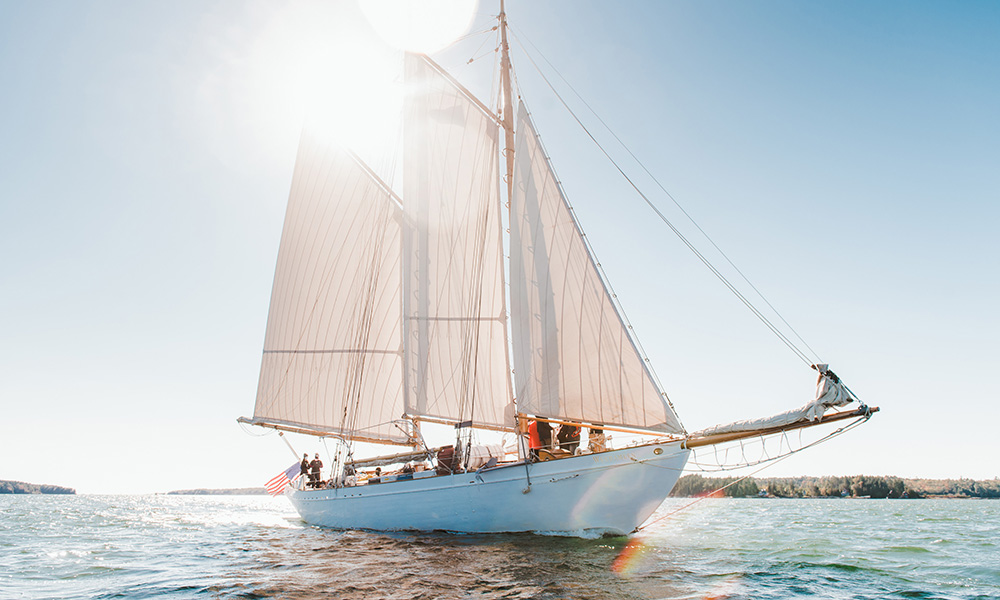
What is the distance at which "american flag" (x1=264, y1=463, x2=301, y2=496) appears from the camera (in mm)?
34188

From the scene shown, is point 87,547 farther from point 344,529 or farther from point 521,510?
point 521,510

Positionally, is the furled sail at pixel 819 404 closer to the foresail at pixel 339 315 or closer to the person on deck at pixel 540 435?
the person on deck at pixel 540 435

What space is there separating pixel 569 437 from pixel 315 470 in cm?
1942

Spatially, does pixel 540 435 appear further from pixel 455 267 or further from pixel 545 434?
pixel 455 267

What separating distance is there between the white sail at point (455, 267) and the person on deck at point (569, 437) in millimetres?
3336

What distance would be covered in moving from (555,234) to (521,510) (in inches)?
395

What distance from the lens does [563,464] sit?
734 inches

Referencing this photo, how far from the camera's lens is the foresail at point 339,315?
105ft

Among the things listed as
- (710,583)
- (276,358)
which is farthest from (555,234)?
(276,358)

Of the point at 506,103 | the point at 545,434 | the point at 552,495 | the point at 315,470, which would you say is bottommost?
the point at 552,495

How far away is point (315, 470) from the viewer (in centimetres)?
3356

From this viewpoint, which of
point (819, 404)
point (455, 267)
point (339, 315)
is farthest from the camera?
point (339, 315)

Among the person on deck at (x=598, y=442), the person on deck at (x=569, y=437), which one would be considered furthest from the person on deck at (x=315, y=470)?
the person on deck at (x=598, y=442)

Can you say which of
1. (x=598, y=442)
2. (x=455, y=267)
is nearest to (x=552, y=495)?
(x=598, y=442)
